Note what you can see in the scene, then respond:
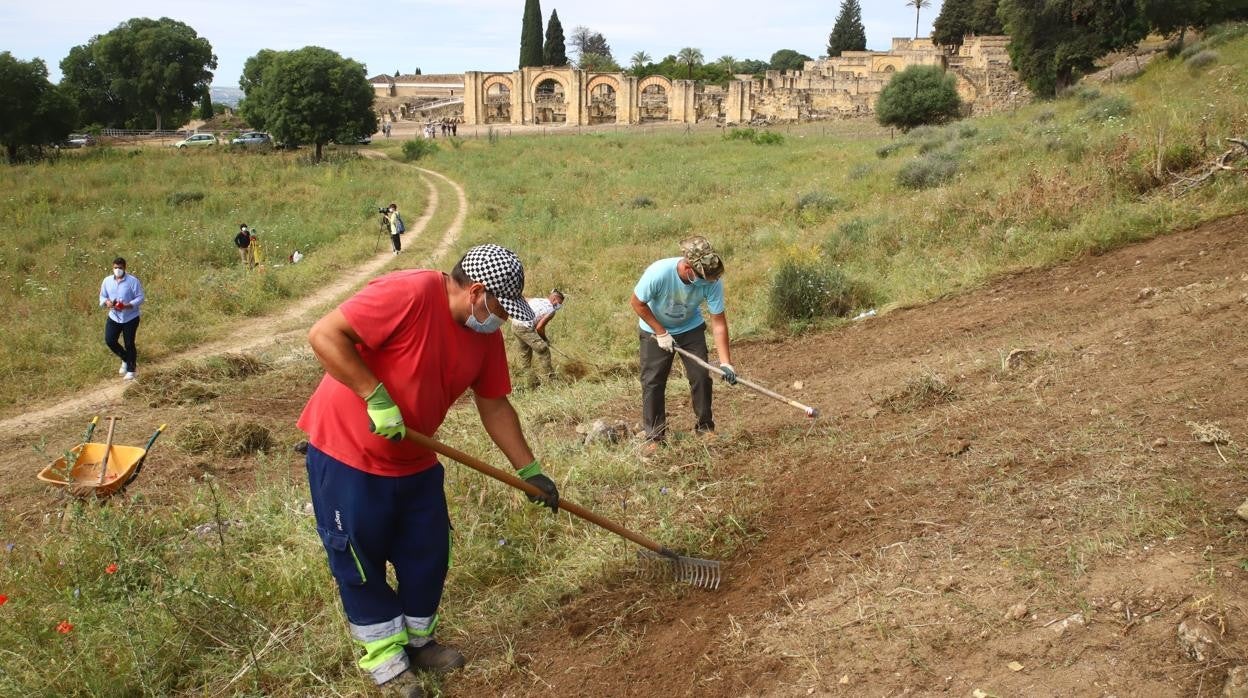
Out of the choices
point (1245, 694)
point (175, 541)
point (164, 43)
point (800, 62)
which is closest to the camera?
point (1245, 694)

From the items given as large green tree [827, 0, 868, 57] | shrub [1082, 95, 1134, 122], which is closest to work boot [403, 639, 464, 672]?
shrub [1082, 95, 1134, 122]

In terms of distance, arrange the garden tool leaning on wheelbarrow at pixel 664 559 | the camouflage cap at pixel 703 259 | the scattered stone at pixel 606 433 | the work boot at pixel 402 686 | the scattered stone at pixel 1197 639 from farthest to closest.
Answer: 1. the scattered stone at pixel 606 433
2. the camouflage cap at pixel 703 259
3. the garden tool leaning on wheelbarrow at pixel 664 559
4. the work boot at pixel 402 686
5. the scattered stone at pixel 1197 639

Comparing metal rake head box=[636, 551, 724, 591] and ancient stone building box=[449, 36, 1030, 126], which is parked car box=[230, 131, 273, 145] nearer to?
ancient stone building box=[449, 36, 1030, 126]

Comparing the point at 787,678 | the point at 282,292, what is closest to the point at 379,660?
the point at 787,678

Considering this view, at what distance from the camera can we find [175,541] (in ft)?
13.9

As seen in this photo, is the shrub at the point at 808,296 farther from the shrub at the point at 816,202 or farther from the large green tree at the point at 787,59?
the large green tree at the point at 787,59

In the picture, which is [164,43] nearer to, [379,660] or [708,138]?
[708,138]

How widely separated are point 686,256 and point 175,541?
3.12 meters

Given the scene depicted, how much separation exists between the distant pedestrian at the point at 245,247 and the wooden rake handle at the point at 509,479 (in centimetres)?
1238

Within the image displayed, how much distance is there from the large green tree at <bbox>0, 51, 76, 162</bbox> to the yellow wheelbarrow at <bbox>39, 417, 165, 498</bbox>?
28994 mm

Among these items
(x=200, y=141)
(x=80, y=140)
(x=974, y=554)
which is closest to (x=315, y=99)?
(x=200, y=141)

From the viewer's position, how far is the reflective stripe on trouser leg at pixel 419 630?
326cm

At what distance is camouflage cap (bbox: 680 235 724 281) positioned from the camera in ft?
15.8

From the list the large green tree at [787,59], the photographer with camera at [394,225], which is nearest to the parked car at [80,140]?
the photographer with camera at [394,225]
